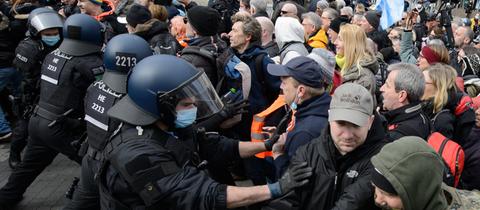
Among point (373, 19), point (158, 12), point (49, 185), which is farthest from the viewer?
point (373, 19)

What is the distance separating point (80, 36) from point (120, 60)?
1082mm

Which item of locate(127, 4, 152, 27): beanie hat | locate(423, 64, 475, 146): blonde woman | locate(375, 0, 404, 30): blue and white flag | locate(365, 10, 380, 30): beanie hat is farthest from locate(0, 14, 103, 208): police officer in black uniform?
locate(375, 0, 404, 30): blue and white flag

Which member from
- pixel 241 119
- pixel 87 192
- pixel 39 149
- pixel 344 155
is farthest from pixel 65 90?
pixel 344 155

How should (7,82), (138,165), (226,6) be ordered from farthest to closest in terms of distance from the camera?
(226,6), (7,82), (138,165)

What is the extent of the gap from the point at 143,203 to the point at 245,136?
2.29m

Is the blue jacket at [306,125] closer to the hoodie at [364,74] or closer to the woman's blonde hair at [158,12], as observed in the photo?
the hoodie at [364,74]

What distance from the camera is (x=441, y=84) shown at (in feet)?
13.3

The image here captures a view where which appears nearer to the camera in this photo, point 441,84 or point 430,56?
point 441,84

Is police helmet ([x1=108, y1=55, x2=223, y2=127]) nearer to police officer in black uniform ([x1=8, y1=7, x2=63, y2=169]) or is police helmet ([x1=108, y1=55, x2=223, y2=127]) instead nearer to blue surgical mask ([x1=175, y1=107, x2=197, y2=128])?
blue surgical mask ([x1=175, y1=107, x2=197, y2=128])

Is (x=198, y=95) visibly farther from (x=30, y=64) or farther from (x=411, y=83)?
(x=30, y=64)

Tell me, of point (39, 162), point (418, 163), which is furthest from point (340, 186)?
point (39, 162)

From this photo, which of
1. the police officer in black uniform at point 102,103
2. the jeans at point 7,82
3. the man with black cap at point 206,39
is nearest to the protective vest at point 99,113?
the police officer in black uniform at point 102,103

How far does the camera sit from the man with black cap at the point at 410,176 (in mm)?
2205

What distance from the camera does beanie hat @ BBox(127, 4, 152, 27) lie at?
217 inches
